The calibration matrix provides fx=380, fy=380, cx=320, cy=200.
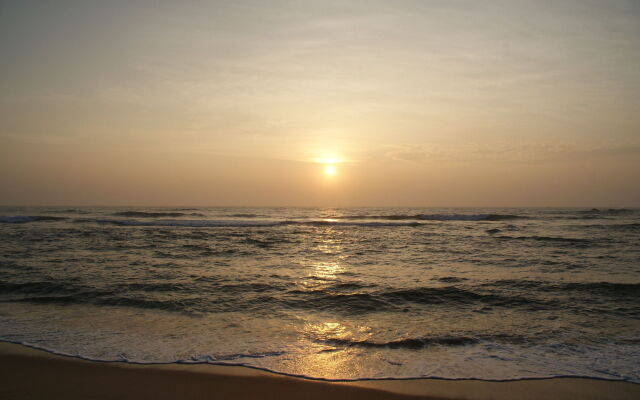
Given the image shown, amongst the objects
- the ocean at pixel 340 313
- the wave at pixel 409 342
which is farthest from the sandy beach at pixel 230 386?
the wave at pixel 409 342

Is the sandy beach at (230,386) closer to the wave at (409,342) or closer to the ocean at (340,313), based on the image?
the ocean at (340,313)

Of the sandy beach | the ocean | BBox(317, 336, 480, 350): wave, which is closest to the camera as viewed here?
the sandy beach

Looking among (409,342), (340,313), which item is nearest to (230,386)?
(409,342)

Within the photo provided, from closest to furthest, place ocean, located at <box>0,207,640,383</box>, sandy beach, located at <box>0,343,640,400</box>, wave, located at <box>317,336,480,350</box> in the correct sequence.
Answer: sandy beach, located at <box>0,343,640,400</box>
ocean, located at <box>0,207,640,383</box>
wave, located at <box>317,336,480,350</box>

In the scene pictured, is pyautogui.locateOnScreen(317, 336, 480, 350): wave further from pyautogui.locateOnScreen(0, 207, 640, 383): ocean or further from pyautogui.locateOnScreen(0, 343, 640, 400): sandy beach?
pyautogui.locateOnScreen(0, 343, 640, 400): sandy beach

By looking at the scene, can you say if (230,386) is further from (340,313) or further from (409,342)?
(340,313)

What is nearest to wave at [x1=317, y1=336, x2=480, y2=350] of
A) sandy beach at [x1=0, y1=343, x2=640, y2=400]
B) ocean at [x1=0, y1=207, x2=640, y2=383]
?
ocean at [x1=0, y1=207, x2=640, y2=383]

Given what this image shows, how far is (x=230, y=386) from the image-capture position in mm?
4629

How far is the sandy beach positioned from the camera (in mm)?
4430

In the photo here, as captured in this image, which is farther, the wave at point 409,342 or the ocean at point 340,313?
the wave at point 409,342

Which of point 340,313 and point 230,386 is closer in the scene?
point 230,386

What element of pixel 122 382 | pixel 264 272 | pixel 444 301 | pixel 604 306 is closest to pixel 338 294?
pixel 444 301

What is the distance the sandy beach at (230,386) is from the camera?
4.43m

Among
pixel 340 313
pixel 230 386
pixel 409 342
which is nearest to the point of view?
pixel 230 386
